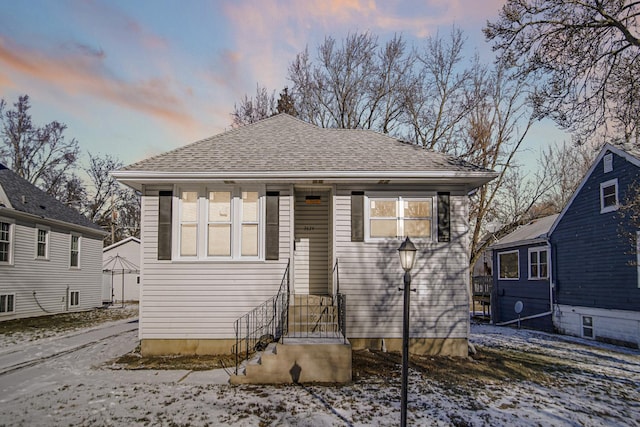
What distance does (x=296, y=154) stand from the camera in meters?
10.5

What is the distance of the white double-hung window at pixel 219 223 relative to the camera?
962 centimetres

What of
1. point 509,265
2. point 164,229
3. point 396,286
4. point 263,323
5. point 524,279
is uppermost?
point 164,229

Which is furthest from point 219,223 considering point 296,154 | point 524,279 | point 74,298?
point 74,298

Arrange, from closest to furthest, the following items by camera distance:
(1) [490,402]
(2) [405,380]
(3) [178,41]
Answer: (2) [405,380], (1) [490,402], (3) [178,41]

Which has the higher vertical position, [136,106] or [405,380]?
[136,106]

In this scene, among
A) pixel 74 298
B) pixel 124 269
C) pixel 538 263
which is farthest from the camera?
pixel 124 269

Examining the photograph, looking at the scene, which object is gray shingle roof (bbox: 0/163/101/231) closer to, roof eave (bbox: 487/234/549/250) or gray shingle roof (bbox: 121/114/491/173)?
gray shingle roof (bbox: 121/114/491/173)

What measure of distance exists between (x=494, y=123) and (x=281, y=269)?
17018 mm

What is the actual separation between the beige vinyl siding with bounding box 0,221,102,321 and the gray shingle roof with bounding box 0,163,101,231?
61 cm

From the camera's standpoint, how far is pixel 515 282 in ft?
62.0

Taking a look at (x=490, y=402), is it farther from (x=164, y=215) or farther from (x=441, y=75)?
(x=441, y=75)

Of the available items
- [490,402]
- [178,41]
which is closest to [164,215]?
[178,41]

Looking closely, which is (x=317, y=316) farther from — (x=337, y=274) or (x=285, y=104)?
(x=285, y=104)

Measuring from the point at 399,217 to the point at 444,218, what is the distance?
3.23 feet
